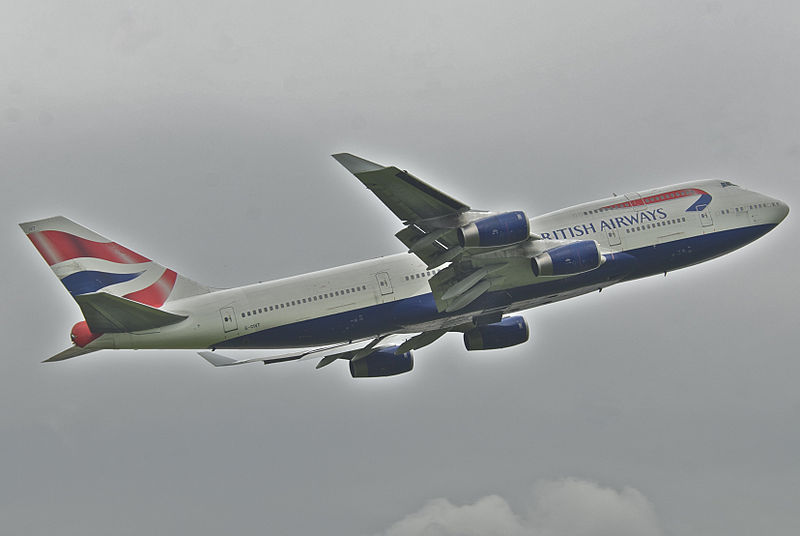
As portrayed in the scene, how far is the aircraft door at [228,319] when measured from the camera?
5288 centimetres

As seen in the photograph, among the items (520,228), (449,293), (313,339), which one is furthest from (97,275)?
(520,228)

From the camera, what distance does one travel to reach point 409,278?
54.5 m

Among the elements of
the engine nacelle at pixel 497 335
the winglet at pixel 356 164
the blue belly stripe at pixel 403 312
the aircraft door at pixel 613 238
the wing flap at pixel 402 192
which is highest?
the winglet at pixel 356 164

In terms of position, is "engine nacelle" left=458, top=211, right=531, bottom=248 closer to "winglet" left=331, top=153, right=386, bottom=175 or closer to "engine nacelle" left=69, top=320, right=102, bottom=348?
"winglet" left=331, top=153, right=386, bottom=175

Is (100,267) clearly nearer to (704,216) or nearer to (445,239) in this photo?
(445,239)

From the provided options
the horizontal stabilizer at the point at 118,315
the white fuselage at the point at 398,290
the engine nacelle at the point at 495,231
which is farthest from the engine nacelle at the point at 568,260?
the horizontal stabilizer at the point at 118,315

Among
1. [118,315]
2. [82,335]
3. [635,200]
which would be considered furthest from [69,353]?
[635,200]

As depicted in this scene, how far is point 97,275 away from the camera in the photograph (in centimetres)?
5381

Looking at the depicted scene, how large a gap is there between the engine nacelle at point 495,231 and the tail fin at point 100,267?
45.4ft

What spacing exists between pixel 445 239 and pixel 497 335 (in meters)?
9.38

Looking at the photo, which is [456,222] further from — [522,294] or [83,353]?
[83,353]

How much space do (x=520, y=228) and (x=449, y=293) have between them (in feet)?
18.0

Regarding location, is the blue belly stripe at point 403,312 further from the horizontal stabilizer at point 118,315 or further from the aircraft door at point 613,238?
the horizontal stabilizer at point 118,315

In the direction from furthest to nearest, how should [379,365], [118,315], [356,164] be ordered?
[379,365], [118,315], [356,164]
